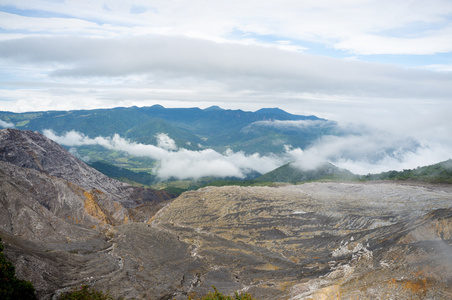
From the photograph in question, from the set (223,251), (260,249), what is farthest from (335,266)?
(223,251)

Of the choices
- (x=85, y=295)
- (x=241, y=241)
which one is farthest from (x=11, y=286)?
(x=241, y=241)

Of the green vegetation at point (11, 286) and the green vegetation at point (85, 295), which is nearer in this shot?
the green vegetation at point (11, 286)

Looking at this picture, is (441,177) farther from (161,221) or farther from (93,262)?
(93,262)

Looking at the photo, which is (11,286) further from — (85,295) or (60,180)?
(60,180)

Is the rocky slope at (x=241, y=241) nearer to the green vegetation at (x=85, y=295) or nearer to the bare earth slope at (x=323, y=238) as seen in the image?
the bare earth slope at (x=323, y=238)

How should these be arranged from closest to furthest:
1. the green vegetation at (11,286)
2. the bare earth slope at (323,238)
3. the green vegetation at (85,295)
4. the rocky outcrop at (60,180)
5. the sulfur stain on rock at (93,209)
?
the green vegetation at (11,286) < the bare earth slope at (323,238) < the green vegetation at (85,295) < the rocky outcrop at (60,180) < the sulfur stain on rock at (93,209)

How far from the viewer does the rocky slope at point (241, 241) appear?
175 feet

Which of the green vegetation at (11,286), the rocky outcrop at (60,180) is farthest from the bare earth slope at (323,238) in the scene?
the green vegetation at (11,286)

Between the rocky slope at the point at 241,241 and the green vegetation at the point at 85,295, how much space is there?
3490 millimetres

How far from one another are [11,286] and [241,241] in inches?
2422

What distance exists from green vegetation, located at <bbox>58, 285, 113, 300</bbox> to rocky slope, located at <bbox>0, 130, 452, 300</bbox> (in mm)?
3490

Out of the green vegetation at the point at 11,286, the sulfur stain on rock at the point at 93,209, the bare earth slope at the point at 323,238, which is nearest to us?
the green vegetation at the point at 11,286

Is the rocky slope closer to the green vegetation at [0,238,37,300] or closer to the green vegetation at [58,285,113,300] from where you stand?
the green vegetation at [58,285,113,300]

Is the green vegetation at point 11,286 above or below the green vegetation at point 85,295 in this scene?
above
